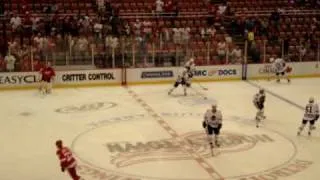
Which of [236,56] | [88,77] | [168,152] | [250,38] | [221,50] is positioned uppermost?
[250,38]

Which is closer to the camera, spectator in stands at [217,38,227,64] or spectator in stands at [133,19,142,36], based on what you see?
spectator in stands at [217,38,227,64]

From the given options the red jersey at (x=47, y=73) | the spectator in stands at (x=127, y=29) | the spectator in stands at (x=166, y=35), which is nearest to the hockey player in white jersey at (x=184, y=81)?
the spectator in stands at (x=166, y=35)

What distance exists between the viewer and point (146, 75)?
24.1 metres

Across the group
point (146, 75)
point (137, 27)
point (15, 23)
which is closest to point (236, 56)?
point (146, 75)

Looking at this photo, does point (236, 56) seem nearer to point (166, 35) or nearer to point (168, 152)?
point (166, 35)

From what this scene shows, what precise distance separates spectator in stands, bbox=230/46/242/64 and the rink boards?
0.66 ft

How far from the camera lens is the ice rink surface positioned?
13256 millimetres

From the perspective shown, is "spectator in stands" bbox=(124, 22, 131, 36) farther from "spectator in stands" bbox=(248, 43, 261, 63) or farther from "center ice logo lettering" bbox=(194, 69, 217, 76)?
"spectator in stands" bbox=(248, 43, 261, 63)

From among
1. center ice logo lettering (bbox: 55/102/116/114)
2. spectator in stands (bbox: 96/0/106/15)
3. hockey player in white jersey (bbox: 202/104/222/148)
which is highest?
spectator in stands (bbox: 96/0/106/15)

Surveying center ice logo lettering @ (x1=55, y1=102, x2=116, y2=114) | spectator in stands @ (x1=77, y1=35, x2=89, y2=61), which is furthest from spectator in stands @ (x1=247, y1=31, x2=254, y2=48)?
center ice logo lettering @ (x1=55, y1=102, x2=116, y2=114)

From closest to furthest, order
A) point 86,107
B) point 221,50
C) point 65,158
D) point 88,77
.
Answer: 1. point 65,158
2. point 86,107
3. point 88,77
4. point 221,50

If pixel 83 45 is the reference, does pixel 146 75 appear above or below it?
below

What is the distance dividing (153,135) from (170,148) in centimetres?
129

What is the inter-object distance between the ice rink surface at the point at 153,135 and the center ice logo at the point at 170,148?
0.02 m
